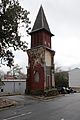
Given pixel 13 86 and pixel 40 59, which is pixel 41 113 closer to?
pixel 40 59

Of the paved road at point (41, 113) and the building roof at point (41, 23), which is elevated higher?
the building roof at point (41, 23)

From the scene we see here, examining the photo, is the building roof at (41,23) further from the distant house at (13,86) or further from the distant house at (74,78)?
the distant house at (74,78)

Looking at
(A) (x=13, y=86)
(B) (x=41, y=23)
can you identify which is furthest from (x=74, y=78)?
(B) (x=41, y=23)

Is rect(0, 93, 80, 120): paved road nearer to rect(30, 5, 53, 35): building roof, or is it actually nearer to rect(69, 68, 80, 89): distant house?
rect(30, 5, 53, 35): building roof

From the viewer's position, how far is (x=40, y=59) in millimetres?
39656

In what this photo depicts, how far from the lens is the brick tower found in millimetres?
39031

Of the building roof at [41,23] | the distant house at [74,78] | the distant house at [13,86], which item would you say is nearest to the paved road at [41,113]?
the distant house at [13,86]

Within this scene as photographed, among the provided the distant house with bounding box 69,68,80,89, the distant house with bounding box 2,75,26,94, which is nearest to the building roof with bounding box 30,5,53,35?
the distant house with bounding box 2,75,26,94

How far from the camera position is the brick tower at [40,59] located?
39031 mm

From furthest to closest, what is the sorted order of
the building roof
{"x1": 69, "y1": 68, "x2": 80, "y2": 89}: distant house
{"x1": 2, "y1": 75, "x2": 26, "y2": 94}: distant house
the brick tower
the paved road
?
{"x1": 69, "y1": 68, "x2": 80, "y2": 89}: distant house, {"x1": 2, "y1": 75, "x2": 26, "y2": 94}: distant house, the building roof, the brick tower, the paved road

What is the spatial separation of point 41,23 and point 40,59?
22.5 feet

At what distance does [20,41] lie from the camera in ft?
92.4

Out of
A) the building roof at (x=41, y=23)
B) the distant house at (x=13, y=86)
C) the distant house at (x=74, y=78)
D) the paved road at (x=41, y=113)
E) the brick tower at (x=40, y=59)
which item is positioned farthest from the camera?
the distant house at (x=74, y=78)

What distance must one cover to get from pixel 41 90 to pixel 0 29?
15707 mm
